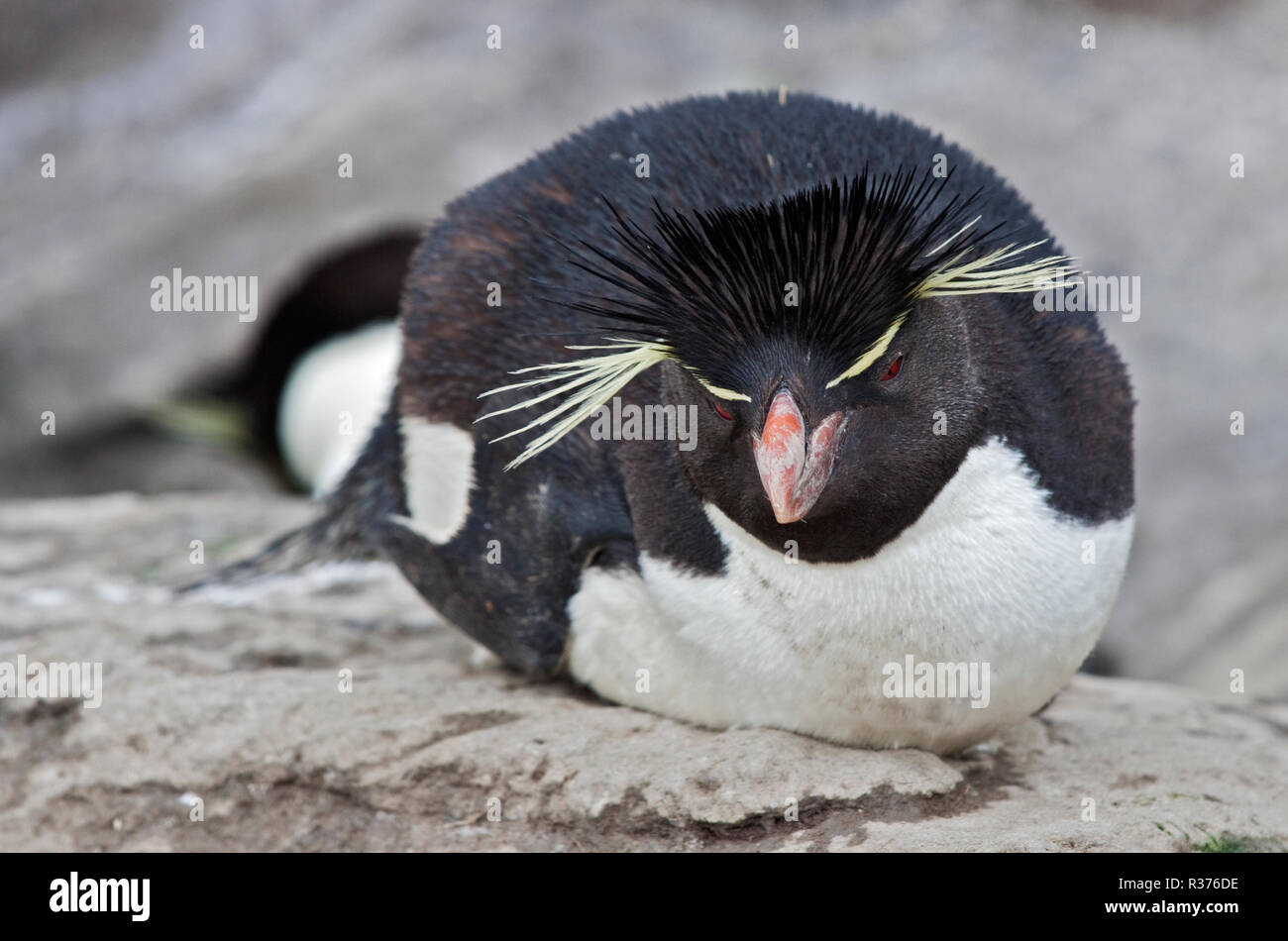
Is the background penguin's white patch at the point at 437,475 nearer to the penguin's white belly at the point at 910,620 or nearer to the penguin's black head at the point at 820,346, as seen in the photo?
the penguin's white belly at the point at 910,620

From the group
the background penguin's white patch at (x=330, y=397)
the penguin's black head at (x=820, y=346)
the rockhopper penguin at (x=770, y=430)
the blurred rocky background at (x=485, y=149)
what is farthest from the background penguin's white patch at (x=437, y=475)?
the blurred rocky background at (x=485, y=149)

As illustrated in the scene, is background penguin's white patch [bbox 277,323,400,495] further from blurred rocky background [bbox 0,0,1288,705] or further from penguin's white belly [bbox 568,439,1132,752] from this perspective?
penguin's white belly [bbox 568,439,1132,752]

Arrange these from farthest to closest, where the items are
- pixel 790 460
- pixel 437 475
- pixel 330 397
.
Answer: pixel 330 397 → pixel 437 475 → pixel 790 460

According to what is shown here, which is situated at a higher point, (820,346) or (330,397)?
(330,397)

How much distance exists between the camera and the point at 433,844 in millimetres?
3723

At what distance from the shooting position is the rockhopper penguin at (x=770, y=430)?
3.31m

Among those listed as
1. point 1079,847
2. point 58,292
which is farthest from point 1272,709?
point 58,292

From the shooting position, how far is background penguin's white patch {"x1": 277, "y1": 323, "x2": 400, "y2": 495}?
7863 millimetres

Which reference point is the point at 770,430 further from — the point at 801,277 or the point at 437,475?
the point at 437,475

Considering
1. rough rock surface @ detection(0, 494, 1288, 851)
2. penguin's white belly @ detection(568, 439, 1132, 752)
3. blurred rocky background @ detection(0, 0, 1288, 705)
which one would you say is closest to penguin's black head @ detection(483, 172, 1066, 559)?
penguin's white belly @ detection(568, 439, 1132, 752)

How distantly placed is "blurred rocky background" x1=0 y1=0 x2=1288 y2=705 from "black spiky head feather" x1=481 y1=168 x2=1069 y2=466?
5.04 m

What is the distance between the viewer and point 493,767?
12.8 ft

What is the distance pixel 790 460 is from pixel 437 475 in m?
1.68

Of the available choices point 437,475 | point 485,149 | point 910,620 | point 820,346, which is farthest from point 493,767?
point 485,149
